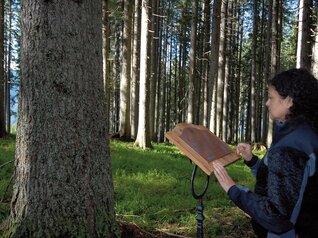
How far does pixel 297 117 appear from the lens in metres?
2.48

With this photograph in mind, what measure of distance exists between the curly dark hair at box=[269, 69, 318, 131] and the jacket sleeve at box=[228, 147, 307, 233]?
13.3 inches

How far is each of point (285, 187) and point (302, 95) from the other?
2.12ft

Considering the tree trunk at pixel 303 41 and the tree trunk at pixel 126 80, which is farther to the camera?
the tree trunk at pixel 126 80

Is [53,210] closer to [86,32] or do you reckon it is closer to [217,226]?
[86,32]

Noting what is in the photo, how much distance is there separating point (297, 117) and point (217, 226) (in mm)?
3453

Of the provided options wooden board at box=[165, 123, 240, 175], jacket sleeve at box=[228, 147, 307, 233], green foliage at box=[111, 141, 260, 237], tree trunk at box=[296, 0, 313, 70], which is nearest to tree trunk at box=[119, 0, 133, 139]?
green foliage at box=[111, 141, 260, 237]

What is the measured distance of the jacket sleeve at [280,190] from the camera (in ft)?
7.32

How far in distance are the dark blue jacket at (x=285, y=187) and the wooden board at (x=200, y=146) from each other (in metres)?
0.35

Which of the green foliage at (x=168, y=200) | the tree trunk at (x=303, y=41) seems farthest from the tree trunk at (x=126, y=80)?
the tree trunk at (x=303, y=41)

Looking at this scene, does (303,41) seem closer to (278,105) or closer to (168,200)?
(168,200)

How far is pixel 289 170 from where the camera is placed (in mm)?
2229

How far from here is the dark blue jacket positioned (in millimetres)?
2236

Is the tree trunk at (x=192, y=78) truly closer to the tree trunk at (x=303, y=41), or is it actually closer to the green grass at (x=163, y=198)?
the green grass at (x=163, y=198)

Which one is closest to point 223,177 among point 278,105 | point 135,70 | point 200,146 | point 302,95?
point 200,146
